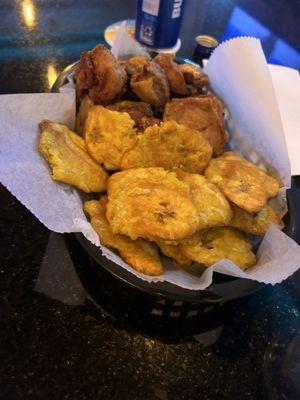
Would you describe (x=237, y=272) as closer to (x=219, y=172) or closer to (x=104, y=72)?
(x=219, y=172)

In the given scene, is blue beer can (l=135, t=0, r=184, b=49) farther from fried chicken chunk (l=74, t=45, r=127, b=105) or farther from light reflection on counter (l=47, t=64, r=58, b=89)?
fried chicken chunk (l=74, t=45, r=127, b=105)

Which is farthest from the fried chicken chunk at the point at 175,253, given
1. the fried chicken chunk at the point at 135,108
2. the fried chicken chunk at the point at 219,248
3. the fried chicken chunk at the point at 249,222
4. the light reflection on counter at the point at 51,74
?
the light reflection on counter at the point at 51,74

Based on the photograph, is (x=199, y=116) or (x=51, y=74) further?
(x=51, y=74)

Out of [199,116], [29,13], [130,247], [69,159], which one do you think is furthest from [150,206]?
[29,13]


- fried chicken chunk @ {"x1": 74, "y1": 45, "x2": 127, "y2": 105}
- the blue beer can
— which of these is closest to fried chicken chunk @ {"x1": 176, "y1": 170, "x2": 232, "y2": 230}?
fried chicken chunk @ {"x1": 74, "y1": 45, "x2": 127, "y2": 105}

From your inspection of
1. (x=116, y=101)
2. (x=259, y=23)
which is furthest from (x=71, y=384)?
(x=259, y=23)

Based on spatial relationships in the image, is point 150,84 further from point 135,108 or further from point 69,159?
point 69,159
